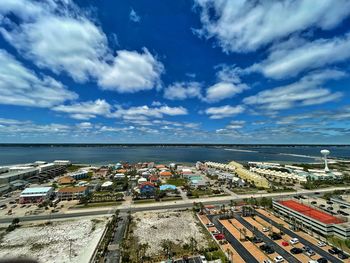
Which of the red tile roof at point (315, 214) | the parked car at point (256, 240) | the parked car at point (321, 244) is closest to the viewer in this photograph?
the parked car at point (321, 244)

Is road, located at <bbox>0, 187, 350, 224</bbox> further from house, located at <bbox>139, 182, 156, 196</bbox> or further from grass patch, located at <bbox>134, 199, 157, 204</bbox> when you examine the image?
house, located at <bbox>139, 182, 156, 196</bbox>

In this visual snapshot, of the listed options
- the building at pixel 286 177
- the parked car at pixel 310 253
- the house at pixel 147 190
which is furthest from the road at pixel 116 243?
the building at pixel 286 177

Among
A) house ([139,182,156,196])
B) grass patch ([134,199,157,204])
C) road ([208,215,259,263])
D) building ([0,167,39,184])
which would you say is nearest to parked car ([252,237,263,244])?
road ([208,215,259,263])

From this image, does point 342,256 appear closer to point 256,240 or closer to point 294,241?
point 294,241

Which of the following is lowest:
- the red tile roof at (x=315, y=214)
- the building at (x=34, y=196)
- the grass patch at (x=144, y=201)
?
the grass patch at (x=144, y=201)

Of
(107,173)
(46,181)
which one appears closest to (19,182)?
(46,181)

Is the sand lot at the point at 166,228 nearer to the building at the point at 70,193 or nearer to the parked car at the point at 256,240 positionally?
the parked car at the point at 256,240
